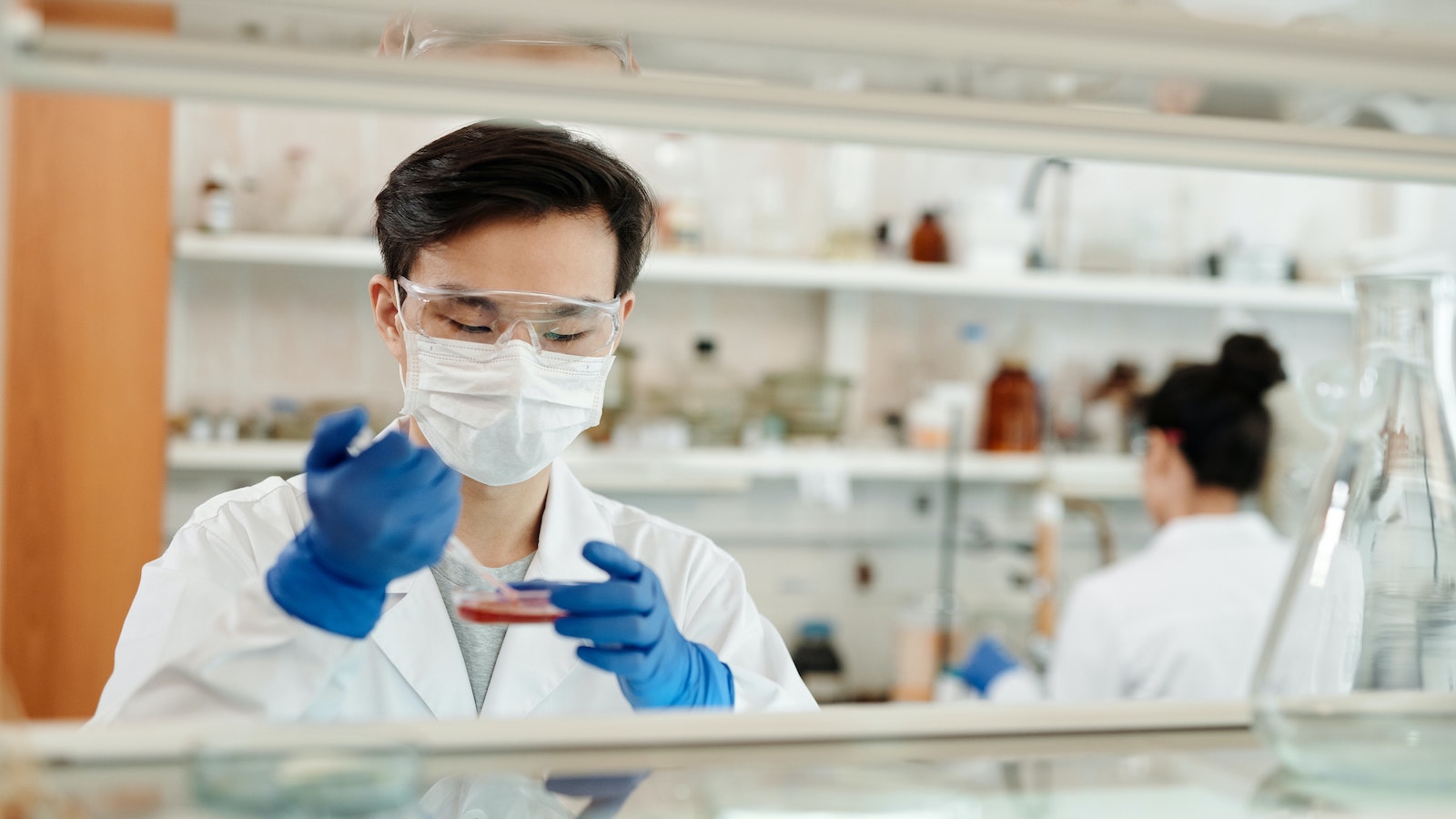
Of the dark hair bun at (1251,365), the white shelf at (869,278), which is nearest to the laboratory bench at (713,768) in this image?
the dark hair bun at (1251,365)

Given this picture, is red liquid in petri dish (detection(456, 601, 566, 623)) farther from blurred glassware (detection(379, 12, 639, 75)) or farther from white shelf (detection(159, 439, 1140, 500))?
white shelf (detection(159, 439, 1140, 500))

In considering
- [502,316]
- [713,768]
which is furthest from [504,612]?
[502,316]

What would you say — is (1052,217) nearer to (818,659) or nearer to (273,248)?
(818,659)

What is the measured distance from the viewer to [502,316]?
3.42ft

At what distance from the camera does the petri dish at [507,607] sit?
0.75 metres

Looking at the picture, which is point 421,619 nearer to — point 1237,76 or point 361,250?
point 1237,76

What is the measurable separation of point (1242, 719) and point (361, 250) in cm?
230

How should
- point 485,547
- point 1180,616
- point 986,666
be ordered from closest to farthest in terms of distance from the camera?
point 485,547
point 1180,616
point 986,666

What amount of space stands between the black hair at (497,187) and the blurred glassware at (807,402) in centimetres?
176

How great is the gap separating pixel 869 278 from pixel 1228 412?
36.9 inches

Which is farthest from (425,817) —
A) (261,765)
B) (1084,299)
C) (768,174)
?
(1084,299)

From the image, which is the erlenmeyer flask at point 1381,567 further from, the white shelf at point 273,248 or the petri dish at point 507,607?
the white shelf at point 273,248

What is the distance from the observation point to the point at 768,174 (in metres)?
3.04

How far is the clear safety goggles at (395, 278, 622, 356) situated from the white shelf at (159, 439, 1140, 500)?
59.2 inches
